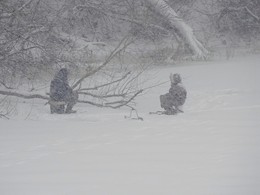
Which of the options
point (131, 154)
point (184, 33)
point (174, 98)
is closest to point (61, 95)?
point (174, 98)

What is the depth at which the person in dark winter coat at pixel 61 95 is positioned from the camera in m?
13.4

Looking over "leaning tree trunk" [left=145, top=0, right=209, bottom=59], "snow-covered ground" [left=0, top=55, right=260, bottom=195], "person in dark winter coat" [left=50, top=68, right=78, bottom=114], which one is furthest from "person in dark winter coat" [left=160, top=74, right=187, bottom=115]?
"leaning tree trunk" [left=145, top=0, right=209, bottom=59]

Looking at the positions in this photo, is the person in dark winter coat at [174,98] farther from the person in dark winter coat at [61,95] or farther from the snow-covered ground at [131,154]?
the person in dark winter coat at [61,95]

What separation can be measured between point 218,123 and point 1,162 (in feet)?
15.7

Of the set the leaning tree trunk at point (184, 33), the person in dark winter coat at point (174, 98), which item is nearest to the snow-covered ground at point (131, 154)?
the person in dark winter coat at point (174, 98)

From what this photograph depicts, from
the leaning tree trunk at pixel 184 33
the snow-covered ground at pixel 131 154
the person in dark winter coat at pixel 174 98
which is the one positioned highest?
the leaning tree trunk at pixel 184 33

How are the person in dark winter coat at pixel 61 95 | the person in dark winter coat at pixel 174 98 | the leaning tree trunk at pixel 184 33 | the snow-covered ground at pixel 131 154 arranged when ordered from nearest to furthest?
1. the snow-covered ground at pixel 131 154
2. the person in dark winter coat at pixel 174 98
3. the person in dark winter coat at pixel 61 95
4. the leaning tree trunk at pixel 184 33

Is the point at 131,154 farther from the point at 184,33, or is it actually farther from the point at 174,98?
the point at 184,33

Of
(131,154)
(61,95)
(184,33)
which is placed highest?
(184,33)

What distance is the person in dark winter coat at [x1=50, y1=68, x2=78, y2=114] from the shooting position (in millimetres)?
13367

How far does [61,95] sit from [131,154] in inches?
250

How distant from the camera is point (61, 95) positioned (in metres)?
13.4

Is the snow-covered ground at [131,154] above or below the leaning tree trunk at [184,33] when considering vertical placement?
below

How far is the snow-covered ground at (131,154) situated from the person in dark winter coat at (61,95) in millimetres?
563
